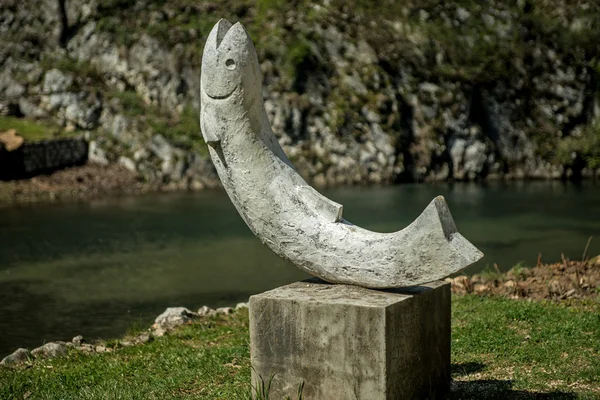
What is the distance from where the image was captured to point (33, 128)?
38844 millimetres

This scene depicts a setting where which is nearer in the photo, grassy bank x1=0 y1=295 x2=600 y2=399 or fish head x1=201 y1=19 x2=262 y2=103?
fish head x1=201 y1=19 x2=262 y2=103

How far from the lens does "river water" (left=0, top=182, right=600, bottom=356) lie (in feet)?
47.9

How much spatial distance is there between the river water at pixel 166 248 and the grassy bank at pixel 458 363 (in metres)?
3.32

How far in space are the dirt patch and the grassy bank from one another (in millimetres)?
512

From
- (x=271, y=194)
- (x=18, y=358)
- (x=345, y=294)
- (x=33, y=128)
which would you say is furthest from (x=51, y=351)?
(x=33, y=128)

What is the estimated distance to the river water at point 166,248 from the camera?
575 inches

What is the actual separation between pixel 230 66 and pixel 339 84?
36410 millimetres

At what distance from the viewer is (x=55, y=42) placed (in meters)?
44.9

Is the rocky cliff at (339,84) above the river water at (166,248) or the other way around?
above

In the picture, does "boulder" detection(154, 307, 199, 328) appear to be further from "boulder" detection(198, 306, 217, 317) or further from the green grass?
the green grass

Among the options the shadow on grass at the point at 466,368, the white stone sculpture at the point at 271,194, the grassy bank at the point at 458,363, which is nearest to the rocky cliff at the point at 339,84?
the grassy bank at the point at 458,363

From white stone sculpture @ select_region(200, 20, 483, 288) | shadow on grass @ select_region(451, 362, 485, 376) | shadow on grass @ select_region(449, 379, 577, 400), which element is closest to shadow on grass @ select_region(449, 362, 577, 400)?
shadow on grass @ select_region(449, 379, 577, 400)

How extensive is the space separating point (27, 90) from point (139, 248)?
2441 cm

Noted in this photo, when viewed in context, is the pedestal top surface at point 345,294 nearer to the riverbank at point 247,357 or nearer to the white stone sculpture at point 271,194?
the white stone sculpture at point 271,194
